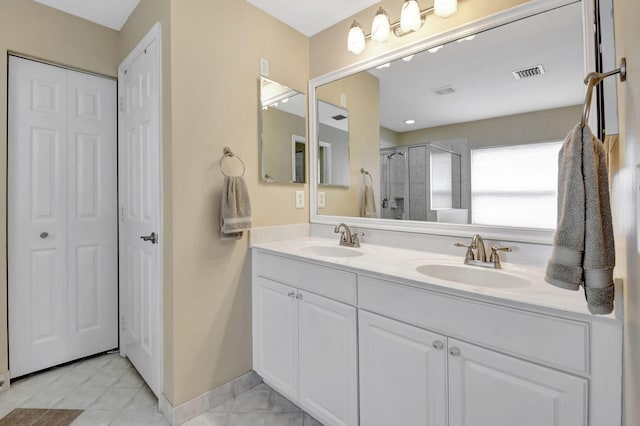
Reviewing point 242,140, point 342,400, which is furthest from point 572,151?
point 242,140

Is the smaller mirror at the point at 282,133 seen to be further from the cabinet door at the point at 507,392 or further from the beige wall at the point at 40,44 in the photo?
the cabinet door at the point at 507,392

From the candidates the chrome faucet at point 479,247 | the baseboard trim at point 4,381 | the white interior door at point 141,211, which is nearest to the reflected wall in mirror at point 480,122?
the chrome faucet at point 479,247

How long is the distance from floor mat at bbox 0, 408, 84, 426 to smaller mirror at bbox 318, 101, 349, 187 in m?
1.93

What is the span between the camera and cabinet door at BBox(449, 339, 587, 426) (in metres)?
0.83

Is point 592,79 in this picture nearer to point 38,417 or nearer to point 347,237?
point 347,237

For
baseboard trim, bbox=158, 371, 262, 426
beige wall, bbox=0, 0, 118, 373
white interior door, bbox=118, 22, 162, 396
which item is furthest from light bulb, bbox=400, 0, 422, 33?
baseboard trim, bbox=158, 371, 262, 426

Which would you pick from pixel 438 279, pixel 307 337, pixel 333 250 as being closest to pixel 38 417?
pixel 307 337

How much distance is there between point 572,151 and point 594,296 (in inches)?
12.6

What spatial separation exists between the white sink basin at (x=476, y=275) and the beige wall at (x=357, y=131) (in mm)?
675

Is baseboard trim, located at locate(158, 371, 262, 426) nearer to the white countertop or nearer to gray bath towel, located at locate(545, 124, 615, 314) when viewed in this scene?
the white countertop

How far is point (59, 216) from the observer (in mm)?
2023

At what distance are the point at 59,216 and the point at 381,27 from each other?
2.33 m

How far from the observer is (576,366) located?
81cm

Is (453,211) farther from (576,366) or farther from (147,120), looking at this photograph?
(147,120)
